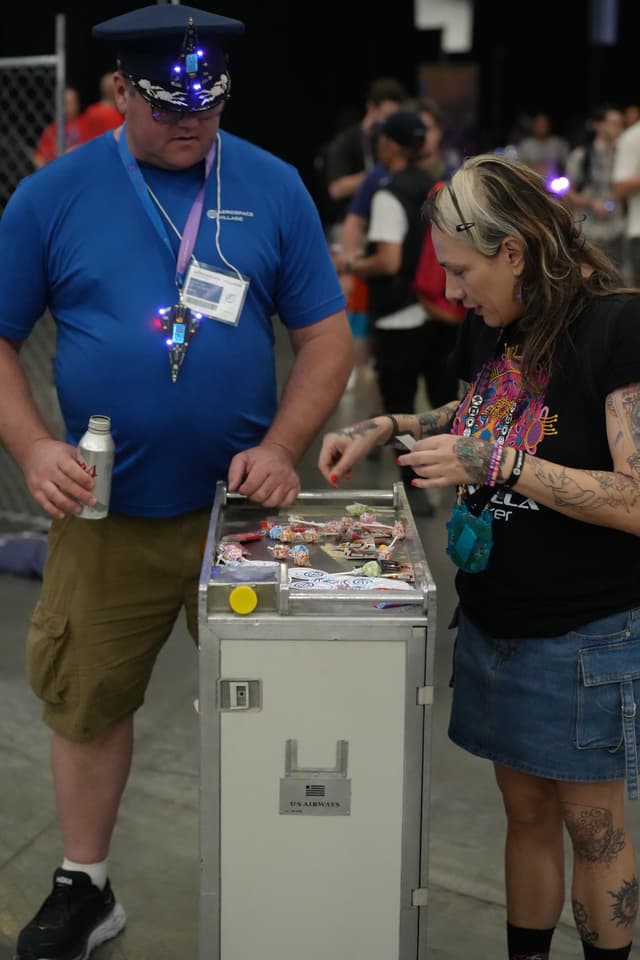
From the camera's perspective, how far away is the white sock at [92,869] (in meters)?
2.54

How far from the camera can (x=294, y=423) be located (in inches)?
96.9

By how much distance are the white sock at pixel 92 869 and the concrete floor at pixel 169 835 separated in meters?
0.17

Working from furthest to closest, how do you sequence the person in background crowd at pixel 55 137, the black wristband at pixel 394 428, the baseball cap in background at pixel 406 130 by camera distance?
the person in background crowd at pixel 55 137 < the baseball cap in background at pixel 406 130 < the black wristband at pixel 394 428

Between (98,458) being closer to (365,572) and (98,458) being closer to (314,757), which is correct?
(365,572)

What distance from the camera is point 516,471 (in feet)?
6.09

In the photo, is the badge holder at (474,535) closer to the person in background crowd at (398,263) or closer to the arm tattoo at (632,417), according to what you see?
the arm tattoo at (632,417)

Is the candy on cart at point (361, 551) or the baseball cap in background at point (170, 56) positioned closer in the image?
the candy on cart at point (361, 551)

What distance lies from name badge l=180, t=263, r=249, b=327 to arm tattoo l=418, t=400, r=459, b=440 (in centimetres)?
42

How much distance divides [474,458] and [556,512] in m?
0.20

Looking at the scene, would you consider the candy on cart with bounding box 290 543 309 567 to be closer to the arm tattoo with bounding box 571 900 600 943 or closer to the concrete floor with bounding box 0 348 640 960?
the concrete floor with bounding box 0 348 640 960

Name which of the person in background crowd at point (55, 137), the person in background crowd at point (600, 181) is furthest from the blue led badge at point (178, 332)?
the person in background crowd at point (600, 181)

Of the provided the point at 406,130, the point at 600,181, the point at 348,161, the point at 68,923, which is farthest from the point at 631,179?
the point at 600,181

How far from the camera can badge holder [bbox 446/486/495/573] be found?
6.52 feet

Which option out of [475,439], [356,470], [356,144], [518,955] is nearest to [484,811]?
[518,955]
